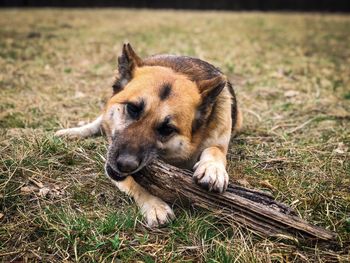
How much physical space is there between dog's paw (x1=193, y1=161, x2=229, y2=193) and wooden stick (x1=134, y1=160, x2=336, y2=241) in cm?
5

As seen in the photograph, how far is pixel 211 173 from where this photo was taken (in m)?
3.11

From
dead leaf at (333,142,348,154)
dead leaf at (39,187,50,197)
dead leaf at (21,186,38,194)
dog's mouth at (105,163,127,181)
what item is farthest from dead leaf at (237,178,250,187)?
dead leaf at (21,186,38,194)

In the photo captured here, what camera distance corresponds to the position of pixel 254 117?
217 inches

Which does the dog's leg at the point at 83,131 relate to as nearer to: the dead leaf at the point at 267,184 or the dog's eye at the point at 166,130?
the dog's eye at the point at 166,130

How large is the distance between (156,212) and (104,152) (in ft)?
3.96

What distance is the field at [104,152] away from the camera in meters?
2.81

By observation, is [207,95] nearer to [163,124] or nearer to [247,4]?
[163,124]

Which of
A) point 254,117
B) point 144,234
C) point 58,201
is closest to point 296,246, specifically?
point 144,234

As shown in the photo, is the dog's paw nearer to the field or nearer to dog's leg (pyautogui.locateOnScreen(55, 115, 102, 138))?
the field

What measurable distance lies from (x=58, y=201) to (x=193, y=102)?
1.31 metres

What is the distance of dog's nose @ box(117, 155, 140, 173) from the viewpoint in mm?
2871

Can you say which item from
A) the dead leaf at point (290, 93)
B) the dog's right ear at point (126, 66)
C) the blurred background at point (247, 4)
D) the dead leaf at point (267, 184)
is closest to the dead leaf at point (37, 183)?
the dog's right ear at point (126, 66)

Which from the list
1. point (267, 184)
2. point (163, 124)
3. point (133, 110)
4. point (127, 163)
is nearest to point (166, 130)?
point (163, 124)

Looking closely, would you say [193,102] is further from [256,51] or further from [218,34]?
[218,34]
